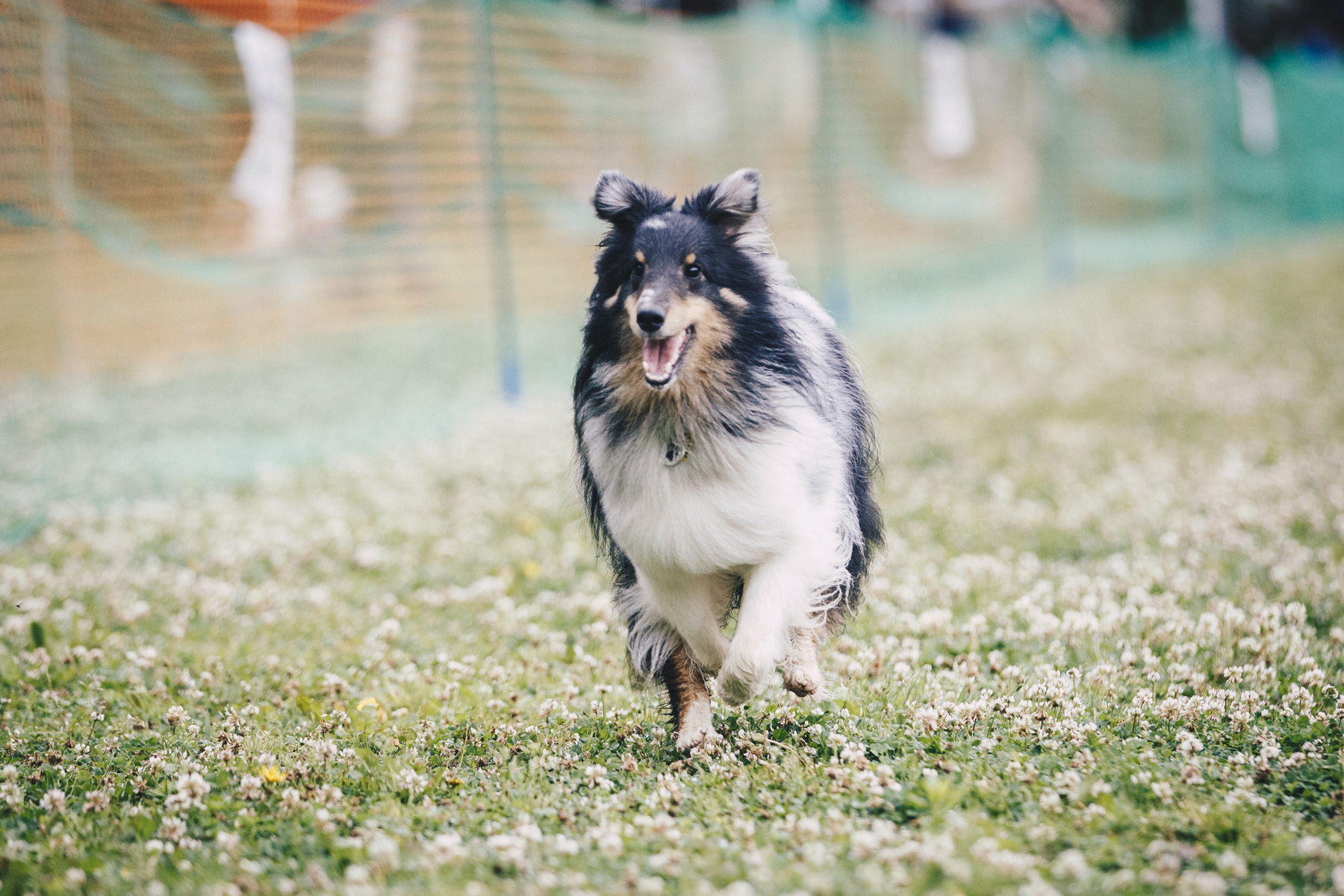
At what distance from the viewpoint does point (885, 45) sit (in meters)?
14.9

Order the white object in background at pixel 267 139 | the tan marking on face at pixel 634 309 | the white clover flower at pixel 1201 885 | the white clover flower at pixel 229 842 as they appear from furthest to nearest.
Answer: the white object in background at pixel 267 139 → the tan marking on face at pixel 634 309 → the white clover flower at pixel 229 842 → the white clover flower at pixel 1201 885

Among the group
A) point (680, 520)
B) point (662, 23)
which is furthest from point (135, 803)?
point (662, 23)

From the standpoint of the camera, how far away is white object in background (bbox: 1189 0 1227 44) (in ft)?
71.6

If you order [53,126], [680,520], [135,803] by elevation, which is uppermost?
[53,126]

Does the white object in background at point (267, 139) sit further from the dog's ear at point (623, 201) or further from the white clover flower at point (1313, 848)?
the white clover flower at point (1313, 848)

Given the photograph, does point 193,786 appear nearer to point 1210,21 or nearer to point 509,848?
point 509,848

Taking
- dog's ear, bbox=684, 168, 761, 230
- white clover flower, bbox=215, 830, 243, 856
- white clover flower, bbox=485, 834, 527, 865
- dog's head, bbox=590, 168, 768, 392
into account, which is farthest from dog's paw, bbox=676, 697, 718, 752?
dog's ear, bbox=684, 168, 761, 230

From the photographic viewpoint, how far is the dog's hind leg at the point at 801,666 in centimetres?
401

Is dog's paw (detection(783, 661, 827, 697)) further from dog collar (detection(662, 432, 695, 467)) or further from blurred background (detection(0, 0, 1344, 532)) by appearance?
blurred background (detection(0, 0, 1344, 532))

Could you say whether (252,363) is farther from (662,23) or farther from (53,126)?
(662,23)

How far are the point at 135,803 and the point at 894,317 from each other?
38.9ft

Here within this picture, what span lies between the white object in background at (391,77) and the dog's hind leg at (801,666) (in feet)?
28.0

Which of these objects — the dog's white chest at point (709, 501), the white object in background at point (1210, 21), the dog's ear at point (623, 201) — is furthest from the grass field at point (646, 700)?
the white object in background at point (1210, 21)

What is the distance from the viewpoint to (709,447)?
3828 mm
